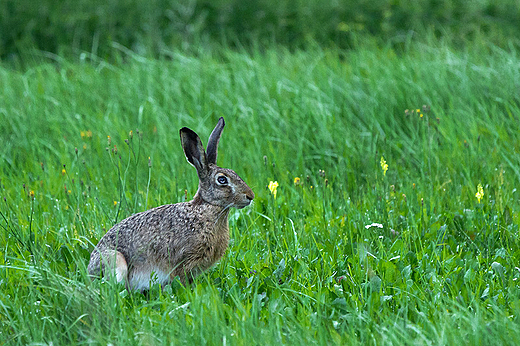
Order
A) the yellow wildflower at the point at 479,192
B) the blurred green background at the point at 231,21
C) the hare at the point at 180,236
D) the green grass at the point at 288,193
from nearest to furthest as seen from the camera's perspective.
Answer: the green grass at the point at 288,193, the hare at the point at 180,236, the yellow wildflower at the point at 479,192, the blurred green background at the point at 231,21

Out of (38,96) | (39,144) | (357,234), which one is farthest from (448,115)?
(38,96)

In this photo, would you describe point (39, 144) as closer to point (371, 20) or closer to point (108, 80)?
point (108, 80)

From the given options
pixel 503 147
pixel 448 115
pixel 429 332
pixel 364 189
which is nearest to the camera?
pixel 429 332

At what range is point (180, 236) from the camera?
3770 mm

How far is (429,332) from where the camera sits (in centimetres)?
304

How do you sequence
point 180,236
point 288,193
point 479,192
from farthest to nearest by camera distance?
point 288,193, point 479,192, point 180,236

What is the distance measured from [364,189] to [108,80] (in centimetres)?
413

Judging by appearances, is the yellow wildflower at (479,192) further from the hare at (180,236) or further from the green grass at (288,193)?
the hare at (180,236)

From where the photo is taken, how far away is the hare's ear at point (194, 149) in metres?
3.79

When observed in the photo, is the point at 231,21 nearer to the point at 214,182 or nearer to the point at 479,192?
the point at 479,192

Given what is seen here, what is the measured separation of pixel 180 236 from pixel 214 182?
37 centimetres

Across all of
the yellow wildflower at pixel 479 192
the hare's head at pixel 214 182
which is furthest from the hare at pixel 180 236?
the yellow wildflower at pixel 479 192

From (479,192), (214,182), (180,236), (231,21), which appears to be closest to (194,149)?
(214,182)

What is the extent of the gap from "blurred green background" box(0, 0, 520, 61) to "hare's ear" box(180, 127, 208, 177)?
648 cm
